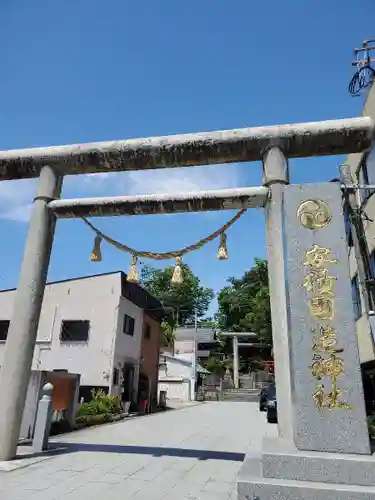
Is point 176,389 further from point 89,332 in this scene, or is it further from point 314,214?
point 314,214

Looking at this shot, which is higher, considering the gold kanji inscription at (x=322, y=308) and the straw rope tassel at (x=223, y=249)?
the straw rope tassel at (x=223, y=249)

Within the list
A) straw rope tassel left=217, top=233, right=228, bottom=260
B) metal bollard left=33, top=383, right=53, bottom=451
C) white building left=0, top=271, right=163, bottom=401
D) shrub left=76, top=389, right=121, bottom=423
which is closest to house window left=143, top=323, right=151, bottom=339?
white building left=0, top=271, right=163, bottom=401

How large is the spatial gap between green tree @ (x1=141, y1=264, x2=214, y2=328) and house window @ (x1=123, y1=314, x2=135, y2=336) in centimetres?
3228

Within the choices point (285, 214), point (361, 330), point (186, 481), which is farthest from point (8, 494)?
point (361, 330)

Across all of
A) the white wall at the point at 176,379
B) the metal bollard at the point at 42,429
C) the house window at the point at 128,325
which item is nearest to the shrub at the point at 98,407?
the house window at the point at 128,325

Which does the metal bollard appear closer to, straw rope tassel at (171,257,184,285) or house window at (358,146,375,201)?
straw rope tassel at (171,257,184,285)

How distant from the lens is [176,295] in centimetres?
5444

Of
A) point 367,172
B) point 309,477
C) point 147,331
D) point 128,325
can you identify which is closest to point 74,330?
point 128,325

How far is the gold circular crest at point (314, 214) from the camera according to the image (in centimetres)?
536

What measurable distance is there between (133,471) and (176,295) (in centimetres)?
4809

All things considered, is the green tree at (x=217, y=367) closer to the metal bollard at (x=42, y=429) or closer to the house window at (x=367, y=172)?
the house window at (x=367, y=172)

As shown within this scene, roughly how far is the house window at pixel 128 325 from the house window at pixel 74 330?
208cm

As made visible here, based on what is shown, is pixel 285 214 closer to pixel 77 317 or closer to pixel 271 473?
pixel 271 473

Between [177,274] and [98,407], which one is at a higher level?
[177,274]
